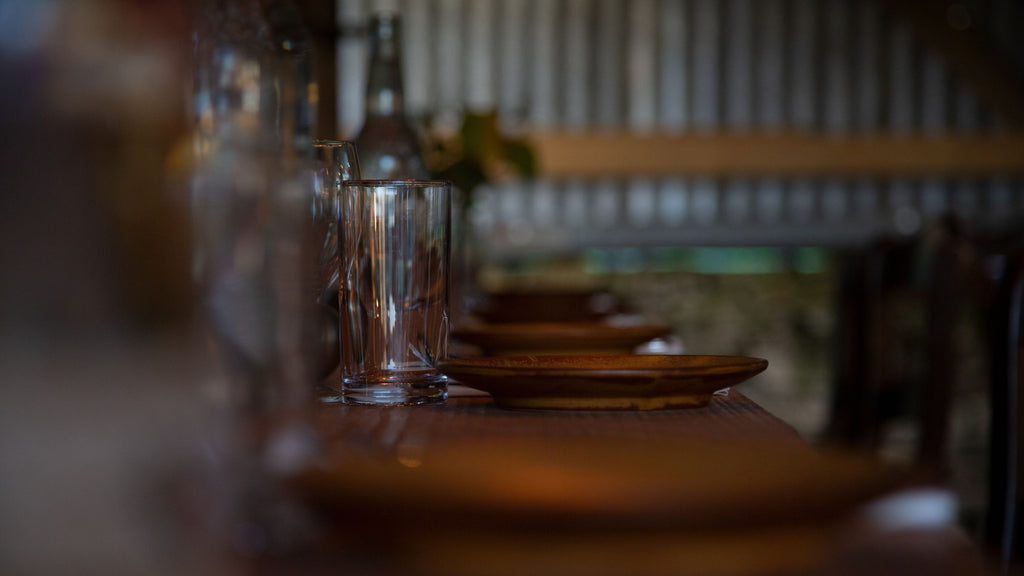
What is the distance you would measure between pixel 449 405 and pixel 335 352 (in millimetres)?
174

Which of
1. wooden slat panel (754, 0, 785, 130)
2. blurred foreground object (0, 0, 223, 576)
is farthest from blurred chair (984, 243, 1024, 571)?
wooden slat panel (754, 0, 785, 130)

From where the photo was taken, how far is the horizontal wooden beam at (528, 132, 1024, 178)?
5562 millimetres

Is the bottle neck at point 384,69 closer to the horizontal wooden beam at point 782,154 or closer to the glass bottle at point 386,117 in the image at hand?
the glass bottle at point 386,117

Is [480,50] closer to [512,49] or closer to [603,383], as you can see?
[512,49]

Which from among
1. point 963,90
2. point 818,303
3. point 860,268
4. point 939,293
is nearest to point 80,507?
point 939,293

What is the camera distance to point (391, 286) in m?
0.70

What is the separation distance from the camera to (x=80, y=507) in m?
0.20

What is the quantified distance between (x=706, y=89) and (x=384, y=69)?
15.7ft

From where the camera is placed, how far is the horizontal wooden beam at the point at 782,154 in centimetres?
556

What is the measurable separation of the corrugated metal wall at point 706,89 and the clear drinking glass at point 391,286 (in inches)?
193

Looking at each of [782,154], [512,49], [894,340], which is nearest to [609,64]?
[512,49]

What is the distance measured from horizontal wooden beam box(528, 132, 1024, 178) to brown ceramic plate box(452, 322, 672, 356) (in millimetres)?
4513

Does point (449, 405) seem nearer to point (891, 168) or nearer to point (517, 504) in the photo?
point (517, 504)

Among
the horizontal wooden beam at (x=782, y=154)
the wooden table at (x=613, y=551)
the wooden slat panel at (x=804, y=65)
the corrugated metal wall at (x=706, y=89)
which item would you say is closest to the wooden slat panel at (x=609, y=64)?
the corrugated metal wall at (x=706, y=89)
